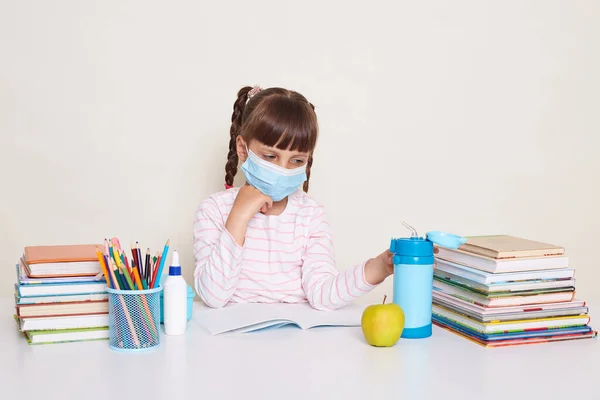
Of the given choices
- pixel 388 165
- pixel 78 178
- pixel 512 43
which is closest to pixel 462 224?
pixel 388 165

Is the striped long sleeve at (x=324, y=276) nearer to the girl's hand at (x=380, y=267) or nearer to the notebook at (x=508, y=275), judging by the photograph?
the girl's hand at (x=380, y=267)

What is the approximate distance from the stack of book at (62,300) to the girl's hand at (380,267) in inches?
23.2

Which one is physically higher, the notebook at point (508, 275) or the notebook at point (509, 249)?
the notebook at point (509, 249)

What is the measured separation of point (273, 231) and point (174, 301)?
52 centimetres

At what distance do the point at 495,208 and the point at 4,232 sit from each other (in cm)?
180

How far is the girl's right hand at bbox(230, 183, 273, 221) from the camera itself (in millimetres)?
1608

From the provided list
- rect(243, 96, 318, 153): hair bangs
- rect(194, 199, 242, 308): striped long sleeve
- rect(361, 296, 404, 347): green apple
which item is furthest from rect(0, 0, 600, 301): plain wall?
rect(361, 296, 404, 347): green apple

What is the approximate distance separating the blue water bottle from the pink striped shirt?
20 cm

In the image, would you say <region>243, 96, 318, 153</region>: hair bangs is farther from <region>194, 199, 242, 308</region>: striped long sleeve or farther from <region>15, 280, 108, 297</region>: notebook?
<region>15, 280, 108, 297</region>: notebook

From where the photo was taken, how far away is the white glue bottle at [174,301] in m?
A: 1.33

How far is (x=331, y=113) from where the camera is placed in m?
2.41

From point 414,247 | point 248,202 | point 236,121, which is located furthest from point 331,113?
point 414,247

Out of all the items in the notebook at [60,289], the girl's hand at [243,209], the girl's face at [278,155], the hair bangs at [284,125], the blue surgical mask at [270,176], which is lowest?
the notebook at [60,289]

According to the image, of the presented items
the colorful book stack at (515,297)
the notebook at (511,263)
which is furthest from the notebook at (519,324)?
the notebook at (511,263)
